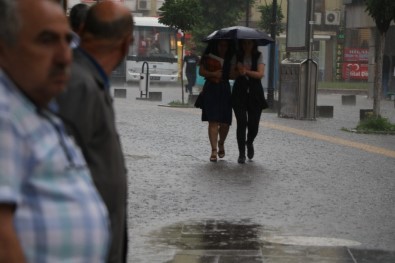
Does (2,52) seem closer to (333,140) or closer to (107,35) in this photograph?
(107,35)

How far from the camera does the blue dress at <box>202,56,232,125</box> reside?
13747 millimetres

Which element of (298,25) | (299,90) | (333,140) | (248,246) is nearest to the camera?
(248,246)

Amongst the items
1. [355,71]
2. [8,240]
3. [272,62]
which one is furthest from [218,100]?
[355,71]

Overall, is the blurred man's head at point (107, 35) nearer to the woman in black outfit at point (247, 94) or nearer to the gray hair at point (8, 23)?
the gray hair at point (8, 23)

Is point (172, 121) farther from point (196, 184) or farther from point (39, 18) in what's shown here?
point (39, 18)

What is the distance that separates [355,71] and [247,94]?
55.0 m

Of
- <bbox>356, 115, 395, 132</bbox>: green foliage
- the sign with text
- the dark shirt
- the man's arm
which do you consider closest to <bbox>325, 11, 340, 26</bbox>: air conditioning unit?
the dark shirt

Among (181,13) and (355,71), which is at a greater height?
(181,13)

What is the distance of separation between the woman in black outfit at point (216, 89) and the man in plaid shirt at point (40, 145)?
1089cm

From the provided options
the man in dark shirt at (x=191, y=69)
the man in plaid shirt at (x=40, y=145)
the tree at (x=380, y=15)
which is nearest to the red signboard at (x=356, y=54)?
the man in dark shirt at (x=191, y=69)

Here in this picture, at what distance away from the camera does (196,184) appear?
38.6 feet

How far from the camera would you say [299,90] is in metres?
25.1

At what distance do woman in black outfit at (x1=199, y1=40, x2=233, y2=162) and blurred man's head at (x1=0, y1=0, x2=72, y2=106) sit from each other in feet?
35.7

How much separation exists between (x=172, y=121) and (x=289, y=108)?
3.87m
